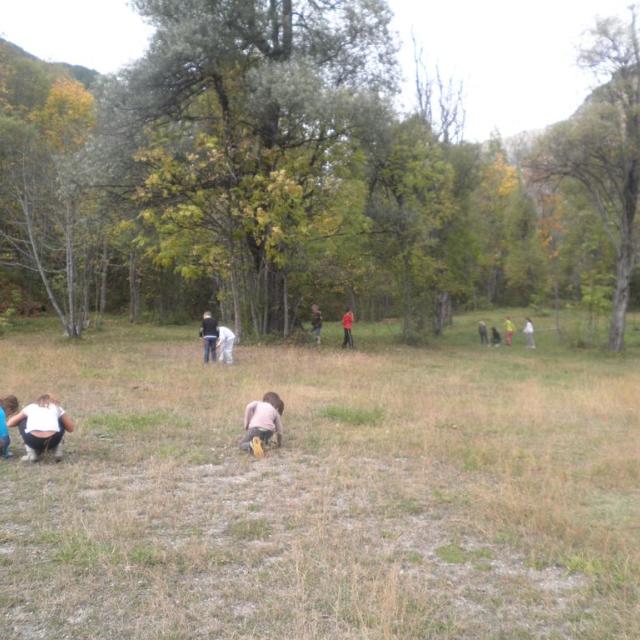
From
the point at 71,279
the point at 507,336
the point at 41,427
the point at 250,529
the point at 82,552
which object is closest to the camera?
the point at 82,552

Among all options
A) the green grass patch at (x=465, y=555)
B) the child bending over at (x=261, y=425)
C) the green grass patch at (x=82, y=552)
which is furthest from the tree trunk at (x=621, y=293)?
the green grass patch at (x=82, y=552)

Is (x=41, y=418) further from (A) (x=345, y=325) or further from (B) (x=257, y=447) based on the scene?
(A) (x=345, y=325)

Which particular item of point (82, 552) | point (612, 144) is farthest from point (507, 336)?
point (82, 552)

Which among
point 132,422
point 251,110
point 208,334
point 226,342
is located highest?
point 251,110

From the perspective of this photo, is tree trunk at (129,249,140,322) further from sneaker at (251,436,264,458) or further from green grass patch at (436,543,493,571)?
green grass patch at (436,543,493,571)

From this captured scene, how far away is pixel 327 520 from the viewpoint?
6.24m

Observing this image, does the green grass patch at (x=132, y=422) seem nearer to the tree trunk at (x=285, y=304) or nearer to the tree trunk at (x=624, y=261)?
the tree trunk at (x=285, y=304)

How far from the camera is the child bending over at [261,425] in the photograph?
8.88m

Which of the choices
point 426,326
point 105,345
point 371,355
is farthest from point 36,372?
point 426,326

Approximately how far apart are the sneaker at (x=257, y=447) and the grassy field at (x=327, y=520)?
0.84 feet

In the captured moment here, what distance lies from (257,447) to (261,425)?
1.16 feet

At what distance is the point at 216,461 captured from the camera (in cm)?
848

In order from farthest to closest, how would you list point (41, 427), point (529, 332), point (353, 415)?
point (529, 332)
point (353, 415)
point (41, 427)

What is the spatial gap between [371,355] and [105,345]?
9.76 m
